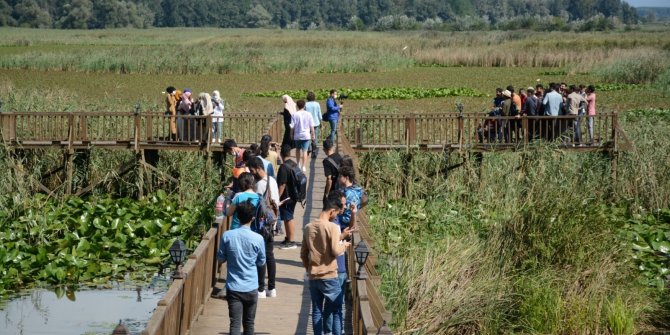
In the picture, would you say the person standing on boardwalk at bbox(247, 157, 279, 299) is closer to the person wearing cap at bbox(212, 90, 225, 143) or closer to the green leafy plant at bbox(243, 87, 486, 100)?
the person wearing cap at bbox(212, 90, 225, 143)

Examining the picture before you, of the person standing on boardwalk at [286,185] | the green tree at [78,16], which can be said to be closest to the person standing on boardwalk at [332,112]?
the person standing on boardwalk at [286,185]

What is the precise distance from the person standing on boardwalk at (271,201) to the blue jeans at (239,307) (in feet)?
6.19

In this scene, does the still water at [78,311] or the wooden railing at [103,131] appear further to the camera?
the wooden railing at [103,131]

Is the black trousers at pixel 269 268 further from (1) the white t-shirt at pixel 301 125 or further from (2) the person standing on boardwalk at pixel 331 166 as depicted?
(1) the white t-shirt at pixel 301 125

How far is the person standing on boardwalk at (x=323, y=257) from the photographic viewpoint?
40.7 feet

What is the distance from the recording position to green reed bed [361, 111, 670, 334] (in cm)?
1666

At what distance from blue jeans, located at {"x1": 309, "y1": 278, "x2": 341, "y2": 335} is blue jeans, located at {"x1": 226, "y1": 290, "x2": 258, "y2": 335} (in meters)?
0.61

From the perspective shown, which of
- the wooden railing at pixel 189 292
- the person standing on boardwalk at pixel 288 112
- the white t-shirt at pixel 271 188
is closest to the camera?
the wooden railing at pixel 189 292

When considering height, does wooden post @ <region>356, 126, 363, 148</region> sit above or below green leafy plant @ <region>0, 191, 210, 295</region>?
above

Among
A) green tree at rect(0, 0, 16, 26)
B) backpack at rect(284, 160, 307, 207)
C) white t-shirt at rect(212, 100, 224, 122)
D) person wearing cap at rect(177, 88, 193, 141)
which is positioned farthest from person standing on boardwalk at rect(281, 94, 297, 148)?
green tree at rect(0, 0, 16, 26)

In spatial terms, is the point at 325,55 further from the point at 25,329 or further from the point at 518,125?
the point at 25,329

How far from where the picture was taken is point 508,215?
Answer: 20.9 m

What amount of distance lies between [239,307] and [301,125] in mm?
10683

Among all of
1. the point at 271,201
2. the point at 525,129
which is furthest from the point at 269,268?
the point at 525,129
